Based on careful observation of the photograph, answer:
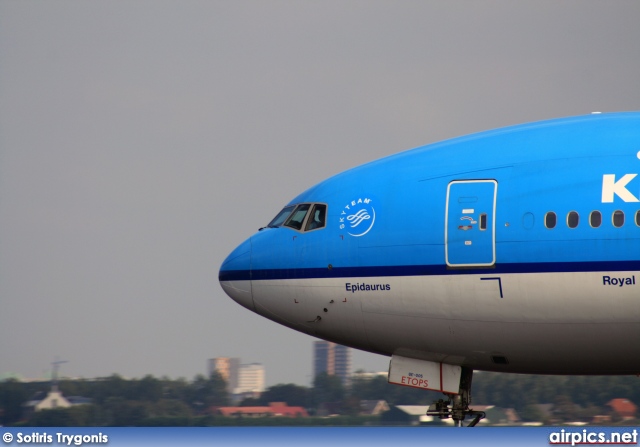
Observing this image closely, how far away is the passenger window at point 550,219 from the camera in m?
18.4

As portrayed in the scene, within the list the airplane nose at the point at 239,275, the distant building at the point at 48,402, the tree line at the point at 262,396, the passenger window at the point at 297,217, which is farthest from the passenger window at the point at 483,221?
the distant building at the point at 48,402

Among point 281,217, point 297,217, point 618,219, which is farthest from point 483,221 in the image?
point 281,217

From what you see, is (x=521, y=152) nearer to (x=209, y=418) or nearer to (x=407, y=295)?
(x=407, y=295)

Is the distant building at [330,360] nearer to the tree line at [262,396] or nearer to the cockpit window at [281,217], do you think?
the tree line at [262,396]

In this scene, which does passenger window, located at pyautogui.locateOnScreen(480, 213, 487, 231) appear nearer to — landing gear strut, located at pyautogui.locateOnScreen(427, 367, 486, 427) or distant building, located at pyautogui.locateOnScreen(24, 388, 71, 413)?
landing gear strut, located at pyautogui.locateOnScreen(427, 367, 486, 427)

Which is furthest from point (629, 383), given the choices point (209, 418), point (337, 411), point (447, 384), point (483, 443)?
point (483, 443)

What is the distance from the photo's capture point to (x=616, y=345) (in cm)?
1852

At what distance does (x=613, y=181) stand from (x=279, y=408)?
1128 inches

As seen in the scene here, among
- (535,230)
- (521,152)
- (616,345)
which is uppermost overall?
(521,152)

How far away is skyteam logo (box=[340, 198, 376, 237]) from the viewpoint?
20.0 meters

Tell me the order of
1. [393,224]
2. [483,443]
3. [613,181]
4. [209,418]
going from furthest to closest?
1. [209,418]
2. [393,224]
3. [613,181]
4. [483,443]

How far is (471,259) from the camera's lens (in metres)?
18.8

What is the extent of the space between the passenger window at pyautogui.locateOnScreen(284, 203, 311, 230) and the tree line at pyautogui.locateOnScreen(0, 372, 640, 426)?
2080 cm

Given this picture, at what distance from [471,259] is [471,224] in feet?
2.03
